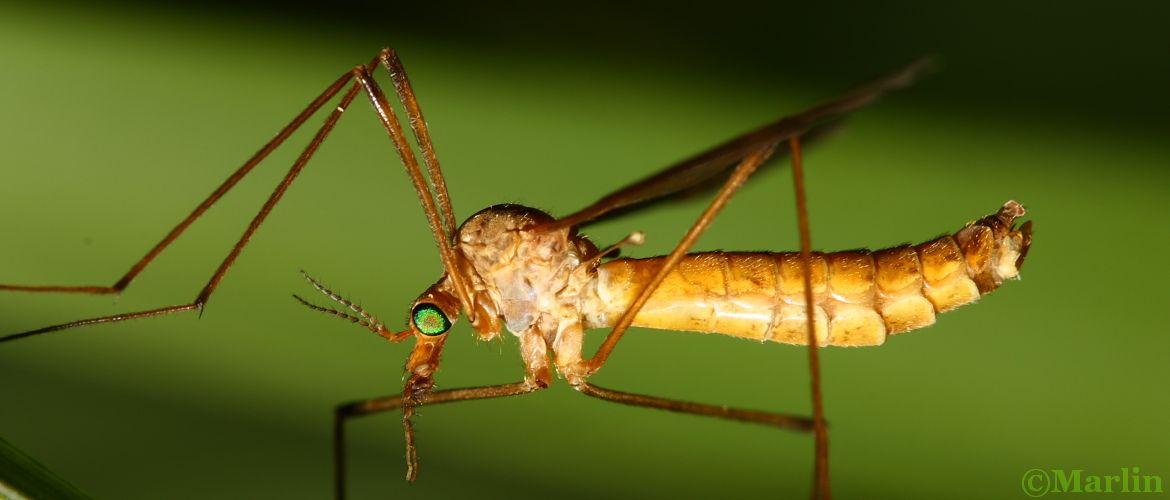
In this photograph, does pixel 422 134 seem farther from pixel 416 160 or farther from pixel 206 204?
pixel 206 204

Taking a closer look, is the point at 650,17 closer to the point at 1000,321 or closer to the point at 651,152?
the point at 651,152

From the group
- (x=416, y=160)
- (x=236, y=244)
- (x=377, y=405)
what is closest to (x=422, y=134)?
(x=416, y=160)

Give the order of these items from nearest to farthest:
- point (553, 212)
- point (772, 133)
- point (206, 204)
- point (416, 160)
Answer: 1. point (772, 133)
2. point (206, 204)
3. point (416, 160)
4. point (553, 212)

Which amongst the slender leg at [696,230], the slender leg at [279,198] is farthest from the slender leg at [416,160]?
the slender leg at [696,230]

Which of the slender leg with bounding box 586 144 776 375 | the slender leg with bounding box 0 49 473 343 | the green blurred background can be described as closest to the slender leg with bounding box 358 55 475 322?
the slender leg with bounding box 0 49 473 343

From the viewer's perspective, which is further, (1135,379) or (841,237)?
(841,237)

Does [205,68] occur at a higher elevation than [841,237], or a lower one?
higher

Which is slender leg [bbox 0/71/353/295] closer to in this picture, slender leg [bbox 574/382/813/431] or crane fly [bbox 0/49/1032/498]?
crane fly [bbox 0/49/1032/498]

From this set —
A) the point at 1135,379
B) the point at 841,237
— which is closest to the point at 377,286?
the point at 841,237
